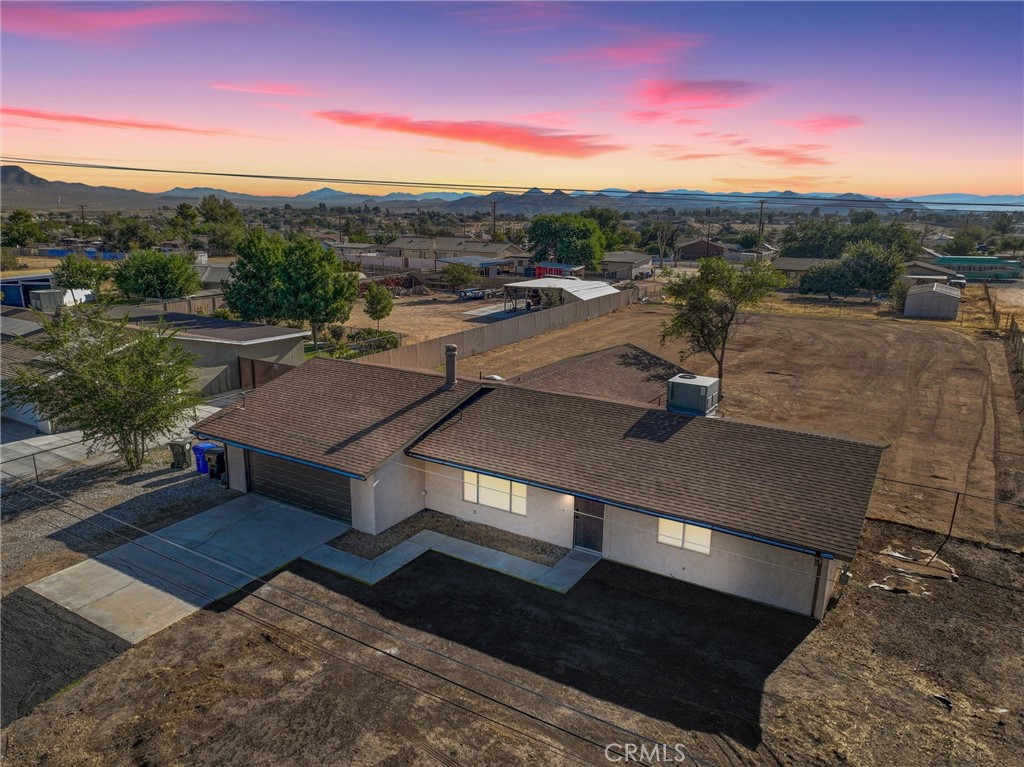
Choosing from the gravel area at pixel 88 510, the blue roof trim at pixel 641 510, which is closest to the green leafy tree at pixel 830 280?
the blue roof trim at pixel 641 510

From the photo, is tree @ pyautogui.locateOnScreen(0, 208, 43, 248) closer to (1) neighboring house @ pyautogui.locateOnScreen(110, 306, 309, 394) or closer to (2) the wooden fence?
(1) neighboring house @ pyautogui.locateOnScreen(110, 306, 309, 394)

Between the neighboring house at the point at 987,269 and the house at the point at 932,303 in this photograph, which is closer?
the house at the point at 932,303

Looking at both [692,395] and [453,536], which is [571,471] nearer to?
[453,536]

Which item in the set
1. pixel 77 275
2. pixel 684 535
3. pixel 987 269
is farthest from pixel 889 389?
pixel 987 269

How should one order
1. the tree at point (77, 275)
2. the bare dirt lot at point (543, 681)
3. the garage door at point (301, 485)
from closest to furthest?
the bare dirt lot at point (543, 681), the garage door at point (301, 485), the tree at point (77, 275)

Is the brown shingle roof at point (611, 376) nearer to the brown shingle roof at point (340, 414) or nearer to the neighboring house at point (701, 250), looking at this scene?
→ the brown shingle roof at point (340, 414)

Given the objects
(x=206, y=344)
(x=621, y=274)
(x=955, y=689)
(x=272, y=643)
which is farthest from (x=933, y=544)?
(x=621, y=274)

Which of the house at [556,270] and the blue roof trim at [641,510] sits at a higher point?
the house at [556,270]

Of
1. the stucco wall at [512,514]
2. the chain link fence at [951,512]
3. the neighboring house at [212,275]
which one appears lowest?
the chain link fence at [951,512]
